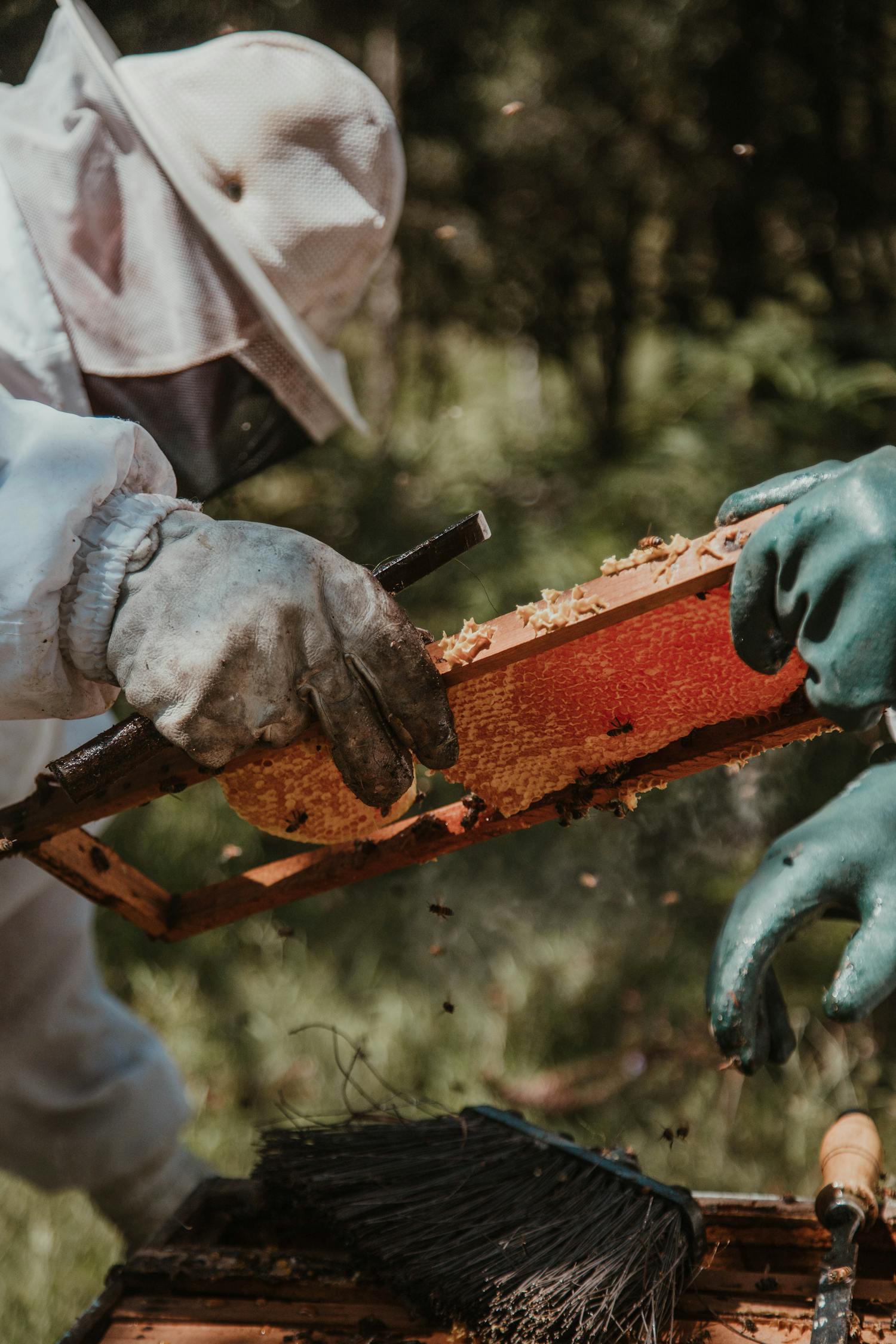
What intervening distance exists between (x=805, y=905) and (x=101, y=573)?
1.03m

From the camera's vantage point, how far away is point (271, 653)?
4.51 feet

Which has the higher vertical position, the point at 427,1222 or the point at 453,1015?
the point at 427,1222

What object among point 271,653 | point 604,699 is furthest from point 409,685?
point 604,699

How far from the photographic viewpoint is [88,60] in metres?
2.06

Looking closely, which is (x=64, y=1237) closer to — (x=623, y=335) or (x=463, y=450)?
(x=463, y=450)

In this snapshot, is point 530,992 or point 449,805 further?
point 530,992

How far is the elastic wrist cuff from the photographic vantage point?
1.44 m

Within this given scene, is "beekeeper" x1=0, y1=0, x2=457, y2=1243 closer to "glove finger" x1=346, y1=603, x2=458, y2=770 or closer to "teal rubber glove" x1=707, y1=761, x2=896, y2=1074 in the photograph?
"glove finger" x1=346, y1=603, x2=458, y2=770

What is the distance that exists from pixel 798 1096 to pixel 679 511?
2.14 meters

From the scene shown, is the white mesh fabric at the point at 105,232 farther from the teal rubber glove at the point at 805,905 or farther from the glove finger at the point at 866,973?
the glove finger at the point at 866,973

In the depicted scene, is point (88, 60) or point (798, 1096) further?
point (798, 1096)

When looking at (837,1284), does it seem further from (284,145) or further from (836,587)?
(284,145)

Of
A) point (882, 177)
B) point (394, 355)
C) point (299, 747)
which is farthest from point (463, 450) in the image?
point (299, 747)

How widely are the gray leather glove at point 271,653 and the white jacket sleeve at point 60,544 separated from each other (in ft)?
0.13
